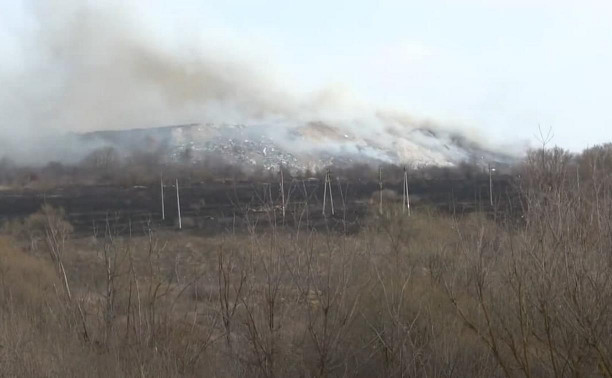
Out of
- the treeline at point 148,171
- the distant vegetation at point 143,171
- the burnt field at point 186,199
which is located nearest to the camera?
the burnt field at point 186,199

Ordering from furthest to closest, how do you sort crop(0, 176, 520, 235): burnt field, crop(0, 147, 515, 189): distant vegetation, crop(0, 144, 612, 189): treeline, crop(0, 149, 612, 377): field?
crop(0, 147, 515, 189): distant vegetation → crop(0, 144, 612, 189): treeline → crop(0, 176, 520, 235): burnt field → crop(0, 149, 612, 377): field

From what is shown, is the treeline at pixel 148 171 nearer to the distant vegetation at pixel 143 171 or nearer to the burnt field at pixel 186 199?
the distant vegetation at pixel 143 171

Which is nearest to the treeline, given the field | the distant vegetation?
the distant vegetation

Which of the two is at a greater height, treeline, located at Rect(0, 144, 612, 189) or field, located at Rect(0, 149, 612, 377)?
treeline, located at Rect(0, 144, 612, 189)

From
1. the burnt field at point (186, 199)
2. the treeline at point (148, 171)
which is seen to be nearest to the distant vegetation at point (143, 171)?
the treeline at point (148, 171)

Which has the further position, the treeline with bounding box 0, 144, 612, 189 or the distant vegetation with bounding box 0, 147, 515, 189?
the distant vegetation with bounding box 0, 147, 515, 189

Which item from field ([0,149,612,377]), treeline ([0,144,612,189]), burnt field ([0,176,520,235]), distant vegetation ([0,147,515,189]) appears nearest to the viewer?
field ([0,149,612,377])

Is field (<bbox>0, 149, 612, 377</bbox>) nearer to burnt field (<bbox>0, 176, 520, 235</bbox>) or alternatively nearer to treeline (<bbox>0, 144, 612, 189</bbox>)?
burnt field (<bbox>0, 176, 520, 235</bbox>)

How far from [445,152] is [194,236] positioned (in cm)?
6226

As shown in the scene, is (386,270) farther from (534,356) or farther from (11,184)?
(11,184)

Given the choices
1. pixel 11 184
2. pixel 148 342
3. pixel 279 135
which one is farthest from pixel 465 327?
pixel 279 135

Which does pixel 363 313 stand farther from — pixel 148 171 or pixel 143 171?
pixel 148 171

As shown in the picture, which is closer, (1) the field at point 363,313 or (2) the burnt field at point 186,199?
(1) the field at point 363,313

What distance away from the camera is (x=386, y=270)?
26.3 ft
